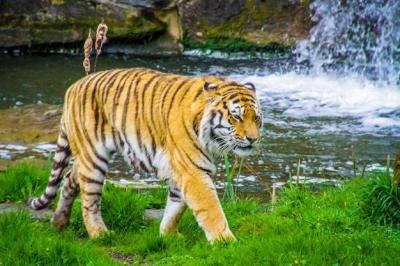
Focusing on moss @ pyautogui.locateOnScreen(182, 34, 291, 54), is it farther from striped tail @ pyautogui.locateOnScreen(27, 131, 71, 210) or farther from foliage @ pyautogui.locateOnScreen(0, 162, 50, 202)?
striped tail @ pyautogui.locateOnScreen(27, 131, 71, 210)

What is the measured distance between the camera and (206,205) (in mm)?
5328

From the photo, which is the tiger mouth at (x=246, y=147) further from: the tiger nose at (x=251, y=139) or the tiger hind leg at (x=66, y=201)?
the tiger hind leg at (x=66, y=201)

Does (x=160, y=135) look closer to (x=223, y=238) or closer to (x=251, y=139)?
(x=251, y=139)

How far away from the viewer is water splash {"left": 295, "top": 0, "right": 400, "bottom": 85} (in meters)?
13.4

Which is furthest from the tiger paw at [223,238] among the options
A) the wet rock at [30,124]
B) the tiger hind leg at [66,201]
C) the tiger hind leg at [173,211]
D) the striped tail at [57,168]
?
the wet rock at [30,124]

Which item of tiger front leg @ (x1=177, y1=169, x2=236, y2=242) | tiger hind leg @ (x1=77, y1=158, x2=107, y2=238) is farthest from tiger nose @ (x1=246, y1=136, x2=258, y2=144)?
tiger hind leg @ (x1=77, y1=158, x2=107, y2=238)

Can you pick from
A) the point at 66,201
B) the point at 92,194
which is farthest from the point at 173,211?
the point at 66,201

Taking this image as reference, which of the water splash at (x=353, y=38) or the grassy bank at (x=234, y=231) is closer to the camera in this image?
the grassy bank at (x=234, y=231)

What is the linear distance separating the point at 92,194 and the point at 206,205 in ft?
3.19

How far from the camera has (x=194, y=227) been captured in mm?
6051

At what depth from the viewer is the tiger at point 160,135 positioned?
5.33m

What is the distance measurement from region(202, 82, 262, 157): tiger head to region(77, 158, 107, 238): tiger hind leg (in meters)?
0.94

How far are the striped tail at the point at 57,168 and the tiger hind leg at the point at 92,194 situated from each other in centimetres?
25

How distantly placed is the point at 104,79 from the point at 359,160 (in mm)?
4025
